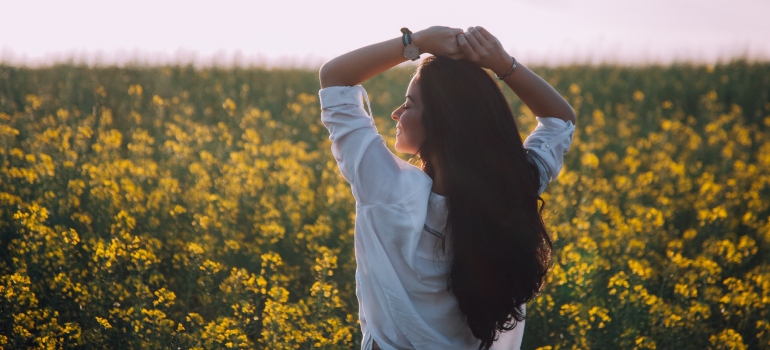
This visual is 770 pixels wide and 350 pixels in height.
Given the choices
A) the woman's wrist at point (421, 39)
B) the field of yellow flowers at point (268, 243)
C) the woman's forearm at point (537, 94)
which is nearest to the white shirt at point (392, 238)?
the woman's wrist at point (421, 39)

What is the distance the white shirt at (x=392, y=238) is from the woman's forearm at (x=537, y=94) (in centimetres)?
56

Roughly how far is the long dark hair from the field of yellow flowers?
0.58m

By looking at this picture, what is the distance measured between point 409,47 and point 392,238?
56cm

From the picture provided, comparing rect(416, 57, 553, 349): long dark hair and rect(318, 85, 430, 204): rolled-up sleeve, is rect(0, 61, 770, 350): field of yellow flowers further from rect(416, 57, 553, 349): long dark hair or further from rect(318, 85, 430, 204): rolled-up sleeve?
rect(318, 85, 430, 204): rolled-up sleeve

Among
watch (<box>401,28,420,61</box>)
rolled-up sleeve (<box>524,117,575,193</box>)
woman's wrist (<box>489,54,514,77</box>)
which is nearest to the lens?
watch (<box>401,28,420,61</box>)

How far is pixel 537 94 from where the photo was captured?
2.36 meters

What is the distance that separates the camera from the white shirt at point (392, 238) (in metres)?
1.91

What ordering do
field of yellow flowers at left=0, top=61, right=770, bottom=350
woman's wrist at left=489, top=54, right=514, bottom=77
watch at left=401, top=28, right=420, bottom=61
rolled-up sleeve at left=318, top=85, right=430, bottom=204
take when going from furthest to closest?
1. field of yellow flowers at left=0, top=61, right=770, bottom=350
2. woman's wrist at left=489, top=54, right=514, bottom=77
3. watch at left=401, top=28, right=420, bottom=61
4. rolled-up sleeve at left=318, top=85, right=430, bottom=204

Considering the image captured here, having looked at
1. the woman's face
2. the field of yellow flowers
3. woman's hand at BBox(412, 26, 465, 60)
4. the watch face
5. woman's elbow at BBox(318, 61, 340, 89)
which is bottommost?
the field of yellow flowers

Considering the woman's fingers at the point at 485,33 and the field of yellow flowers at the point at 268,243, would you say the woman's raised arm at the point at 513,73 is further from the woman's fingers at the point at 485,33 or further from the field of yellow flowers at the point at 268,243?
the field of yellow flowers at the point at 268,243

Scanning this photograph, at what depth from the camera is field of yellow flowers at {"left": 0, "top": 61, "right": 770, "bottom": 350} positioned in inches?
131

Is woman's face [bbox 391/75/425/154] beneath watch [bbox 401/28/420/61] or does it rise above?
beneath

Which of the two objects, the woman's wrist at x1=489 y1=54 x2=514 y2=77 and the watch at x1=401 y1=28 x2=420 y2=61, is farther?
the woman's wrist at x1=489 y1=54 x2=514 y2=77

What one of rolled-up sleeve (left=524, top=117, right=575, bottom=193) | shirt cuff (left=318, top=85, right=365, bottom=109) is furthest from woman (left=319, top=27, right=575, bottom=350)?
rolled-up sleeve (left=524, top=117, right=575, bottom=193)
